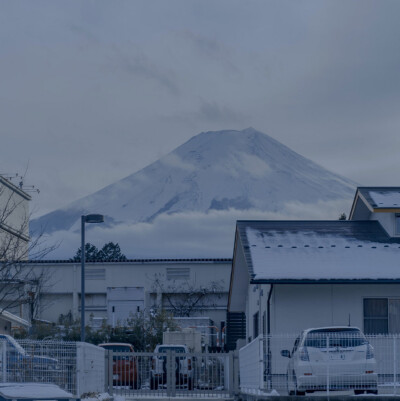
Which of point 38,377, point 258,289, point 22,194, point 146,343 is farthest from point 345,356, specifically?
point 22,194

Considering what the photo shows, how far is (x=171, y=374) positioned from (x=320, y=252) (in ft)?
19.8

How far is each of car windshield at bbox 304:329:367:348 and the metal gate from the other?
778 centimetres

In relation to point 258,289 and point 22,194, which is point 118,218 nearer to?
point 22,194

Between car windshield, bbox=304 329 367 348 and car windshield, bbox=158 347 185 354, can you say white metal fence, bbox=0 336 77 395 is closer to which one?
car windshield, bbox=304 329 367 348

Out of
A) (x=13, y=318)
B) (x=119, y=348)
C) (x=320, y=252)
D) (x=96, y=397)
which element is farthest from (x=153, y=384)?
(x=13, y=318)

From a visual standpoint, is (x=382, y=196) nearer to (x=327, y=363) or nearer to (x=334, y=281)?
(x=334, y=281)

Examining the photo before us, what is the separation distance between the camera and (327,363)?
21.0m

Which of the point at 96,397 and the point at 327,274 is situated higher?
the point at 327,274

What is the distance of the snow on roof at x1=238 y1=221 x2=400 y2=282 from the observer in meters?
27.7

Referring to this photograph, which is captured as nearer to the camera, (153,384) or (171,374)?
(171,374)

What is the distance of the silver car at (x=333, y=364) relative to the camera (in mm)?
20969

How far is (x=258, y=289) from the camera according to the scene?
107 ft

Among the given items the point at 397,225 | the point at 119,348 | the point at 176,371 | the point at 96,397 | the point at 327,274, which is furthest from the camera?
the point at 119,348

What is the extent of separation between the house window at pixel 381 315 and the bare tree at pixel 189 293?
3368 centimetres
